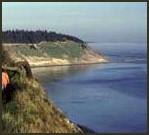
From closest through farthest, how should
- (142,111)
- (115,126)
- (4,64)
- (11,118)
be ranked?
(11,118), (4,64), (115,126), (142,111)

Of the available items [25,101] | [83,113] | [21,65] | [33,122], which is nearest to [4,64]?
[21,65]

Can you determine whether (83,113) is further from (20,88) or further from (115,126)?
(20,88)

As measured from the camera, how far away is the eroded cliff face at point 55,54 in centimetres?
5656

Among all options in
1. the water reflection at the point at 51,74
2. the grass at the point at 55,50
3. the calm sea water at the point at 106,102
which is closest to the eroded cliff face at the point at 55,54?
the grass at the point at 55,50

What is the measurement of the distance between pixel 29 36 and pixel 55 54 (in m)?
3.86

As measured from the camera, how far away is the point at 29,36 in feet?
202

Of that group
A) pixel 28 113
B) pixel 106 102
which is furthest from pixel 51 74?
pixel 28 113

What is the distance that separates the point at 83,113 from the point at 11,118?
15.4 meters

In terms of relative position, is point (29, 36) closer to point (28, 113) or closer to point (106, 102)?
point (106, 102)

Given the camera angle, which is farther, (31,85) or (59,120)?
(31,85)

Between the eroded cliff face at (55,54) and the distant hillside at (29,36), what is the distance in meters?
0.84

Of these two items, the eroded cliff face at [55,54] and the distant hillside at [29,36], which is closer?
the eroded cliff face at [55,54]

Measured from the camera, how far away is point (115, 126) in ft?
55.7

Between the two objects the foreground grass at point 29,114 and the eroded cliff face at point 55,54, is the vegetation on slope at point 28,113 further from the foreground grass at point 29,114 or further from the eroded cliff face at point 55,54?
the eroded cliff face at point 55,54
